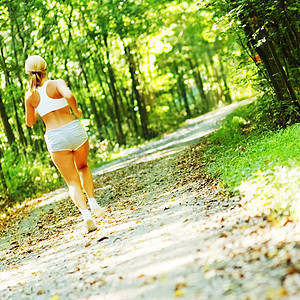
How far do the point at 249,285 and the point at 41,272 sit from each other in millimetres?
2944

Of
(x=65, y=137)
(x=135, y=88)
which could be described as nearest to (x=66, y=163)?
(x=65, y=137)

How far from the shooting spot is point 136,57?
3228 centimetres

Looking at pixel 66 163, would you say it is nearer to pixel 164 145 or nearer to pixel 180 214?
pixel 180 214

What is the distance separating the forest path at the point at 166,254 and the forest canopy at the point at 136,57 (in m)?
3.50

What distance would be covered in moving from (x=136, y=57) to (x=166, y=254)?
28.4m

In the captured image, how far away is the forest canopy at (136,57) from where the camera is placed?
10.4m

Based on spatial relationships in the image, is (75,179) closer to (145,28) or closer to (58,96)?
(58,96)

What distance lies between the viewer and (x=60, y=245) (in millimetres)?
7098

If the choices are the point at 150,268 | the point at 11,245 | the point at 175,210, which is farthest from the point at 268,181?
the point at 11,245

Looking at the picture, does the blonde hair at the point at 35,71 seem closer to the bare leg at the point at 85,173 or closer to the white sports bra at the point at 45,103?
the white sports bra at the point at 45,103

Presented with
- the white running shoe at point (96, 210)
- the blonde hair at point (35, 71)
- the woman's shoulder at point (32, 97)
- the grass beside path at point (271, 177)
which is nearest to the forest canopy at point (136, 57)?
the grass beside path at point (271, 177)

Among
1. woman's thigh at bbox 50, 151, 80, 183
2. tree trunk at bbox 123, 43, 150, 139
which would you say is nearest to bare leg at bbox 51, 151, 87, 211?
woman's thigh at bbox 50, 151, 80, 183

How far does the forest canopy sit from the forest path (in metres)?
3.50

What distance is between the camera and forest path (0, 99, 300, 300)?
3.80 m
